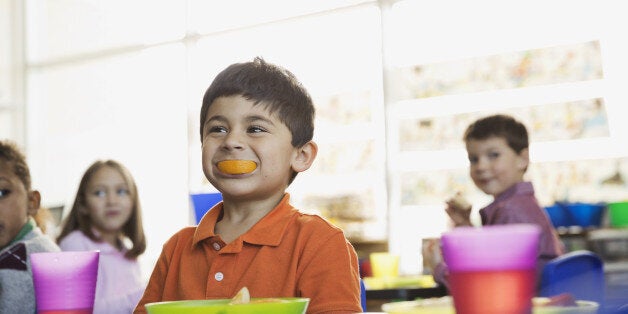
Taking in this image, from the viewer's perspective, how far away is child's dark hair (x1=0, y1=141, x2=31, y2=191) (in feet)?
6.79

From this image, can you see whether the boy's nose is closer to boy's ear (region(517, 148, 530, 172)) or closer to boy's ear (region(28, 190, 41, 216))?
boy's ear (region(28, 190, 41, 216))

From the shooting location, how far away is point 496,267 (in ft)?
1.94

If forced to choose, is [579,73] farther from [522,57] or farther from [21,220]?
[21,220]

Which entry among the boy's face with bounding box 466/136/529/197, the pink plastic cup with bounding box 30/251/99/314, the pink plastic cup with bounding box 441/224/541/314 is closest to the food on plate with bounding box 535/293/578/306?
the pink plastic cup with bounding box 441/224/541/314

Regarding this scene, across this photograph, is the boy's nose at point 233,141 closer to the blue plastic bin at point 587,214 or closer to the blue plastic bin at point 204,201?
the blue plastic bin at point 204,201

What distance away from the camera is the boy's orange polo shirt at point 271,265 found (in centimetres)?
117

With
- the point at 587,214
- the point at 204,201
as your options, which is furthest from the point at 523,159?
the point at 204,201

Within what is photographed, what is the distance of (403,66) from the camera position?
466 cm

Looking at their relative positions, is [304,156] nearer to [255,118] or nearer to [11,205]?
[255,118]

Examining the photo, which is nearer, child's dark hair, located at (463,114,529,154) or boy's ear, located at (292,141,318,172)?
boy's ear, located at (292,141,318,172)

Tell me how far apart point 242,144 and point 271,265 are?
0.69ft

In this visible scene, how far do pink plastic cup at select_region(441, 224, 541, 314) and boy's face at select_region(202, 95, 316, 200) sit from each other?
761 millimetres

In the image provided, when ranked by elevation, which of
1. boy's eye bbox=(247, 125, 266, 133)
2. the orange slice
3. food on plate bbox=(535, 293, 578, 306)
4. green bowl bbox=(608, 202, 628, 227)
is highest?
boy's eye bbox=(247, 125, 266, 133)

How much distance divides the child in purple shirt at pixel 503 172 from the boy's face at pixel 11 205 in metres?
1.49
